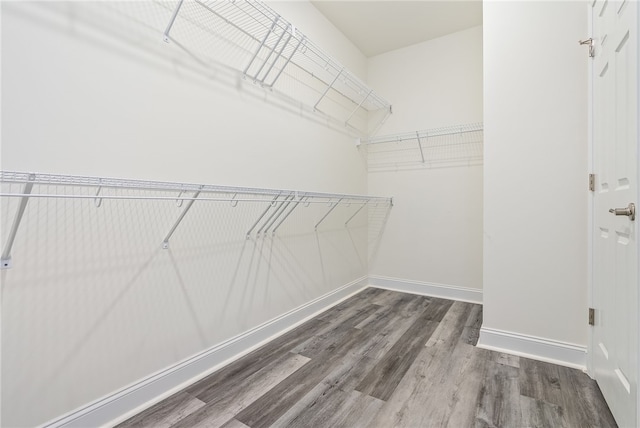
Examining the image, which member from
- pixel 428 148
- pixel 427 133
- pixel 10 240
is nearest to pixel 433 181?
pixel 428 148

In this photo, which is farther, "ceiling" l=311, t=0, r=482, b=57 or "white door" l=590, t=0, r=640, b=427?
"ceiling" l=311, t=0, r=482, b=57

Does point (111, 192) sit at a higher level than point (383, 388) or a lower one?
higher

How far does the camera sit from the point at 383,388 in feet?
4.88

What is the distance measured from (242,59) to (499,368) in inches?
95.3

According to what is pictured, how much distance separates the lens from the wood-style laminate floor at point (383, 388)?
1270 millimetres

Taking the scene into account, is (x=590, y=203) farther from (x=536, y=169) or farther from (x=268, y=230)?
(x=268, y=230)

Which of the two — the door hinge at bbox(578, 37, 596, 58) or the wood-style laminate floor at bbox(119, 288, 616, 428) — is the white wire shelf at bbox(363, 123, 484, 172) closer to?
the door hinge at bbox(578, 37, 596, 58)

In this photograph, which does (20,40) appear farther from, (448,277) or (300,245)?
(448,277)

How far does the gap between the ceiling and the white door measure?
4.09 ft

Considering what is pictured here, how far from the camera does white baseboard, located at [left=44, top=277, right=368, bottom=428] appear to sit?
3.83 ft

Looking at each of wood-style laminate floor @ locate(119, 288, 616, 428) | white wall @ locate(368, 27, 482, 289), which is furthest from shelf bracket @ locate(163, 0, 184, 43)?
white wall @ locate(368, 27, 482, 289)

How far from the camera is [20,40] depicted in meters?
1.00

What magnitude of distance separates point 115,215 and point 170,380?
2.82 feet

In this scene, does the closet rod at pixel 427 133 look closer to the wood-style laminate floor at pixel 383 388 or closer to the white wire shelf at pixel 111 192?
the white wire shelf at pixel 111 192
